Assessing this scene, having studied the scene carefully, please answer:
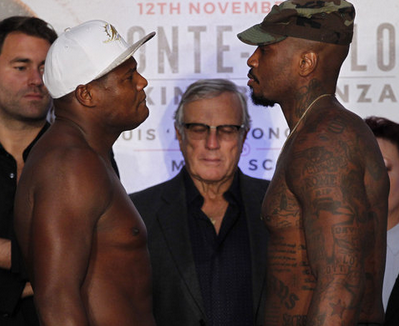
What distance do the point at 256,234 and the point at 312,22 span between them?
1207 millimetres

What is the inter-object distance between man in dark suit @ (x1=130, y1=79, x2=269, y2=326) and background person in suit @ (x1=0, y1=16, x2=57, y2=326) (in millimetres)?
545

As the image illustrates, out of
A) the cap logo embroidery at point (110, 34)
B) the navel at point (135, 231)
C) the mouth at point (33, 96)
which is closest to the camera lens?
the navel at point (135, 231)

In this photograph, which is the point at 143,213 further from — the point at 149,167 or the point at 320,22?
the point at 320,22

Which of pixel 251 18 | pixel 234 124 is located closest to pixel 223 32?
pixel 251 18

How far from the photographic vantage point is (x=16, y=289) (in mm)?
2973

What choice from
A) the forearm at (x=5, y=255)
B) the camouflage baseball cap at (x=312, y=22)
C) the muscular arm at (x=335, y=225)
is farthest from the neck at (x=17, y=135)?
the muscular arm at (x=335, y=225)

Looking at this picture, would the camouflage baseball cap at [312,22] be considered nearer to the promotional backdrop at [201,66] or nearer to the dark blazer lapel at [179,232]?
the dark blazer lapel at [179,232]

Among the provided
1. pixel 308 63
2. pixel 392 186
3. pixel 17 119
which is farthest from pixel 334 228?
pixel 17 119

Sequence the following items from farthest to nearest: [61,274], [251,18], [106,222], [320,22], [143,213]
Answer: [251,18]
[143,213]
[320,22]
[106,222]
[61,274]

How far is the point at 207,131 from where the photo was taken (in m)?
3.40

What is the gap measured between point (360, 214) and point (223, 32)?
6.08 ft

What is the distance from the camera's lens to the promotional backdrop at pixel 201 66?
3.73 m

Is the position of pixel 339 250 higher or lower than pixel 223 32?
lower

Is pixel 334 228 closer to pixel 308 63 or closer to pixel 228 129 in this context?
pixel 308 63
